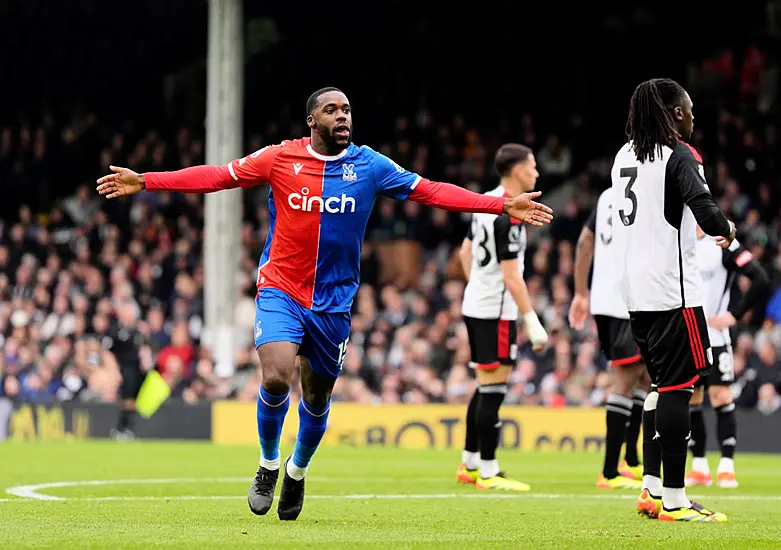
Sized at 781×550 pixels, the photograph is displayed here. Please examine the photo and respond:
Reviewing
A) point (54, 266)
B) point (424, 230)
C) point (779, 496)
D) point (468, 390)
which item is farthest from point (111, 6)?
point (779, 496)

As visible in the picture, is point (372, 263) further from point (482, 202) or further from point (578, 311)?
point (482, 202)

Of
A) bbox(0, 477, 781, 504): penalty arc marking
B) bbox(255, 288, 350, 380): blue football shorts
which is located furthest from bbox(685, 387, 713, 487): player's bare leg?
bbox(255, 288, 350, 380): blue football shorts

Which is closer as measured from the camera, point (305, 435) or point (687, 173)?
point (687, 173)

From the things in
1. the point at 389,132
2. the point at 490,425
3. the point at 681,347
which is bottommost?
the point at 490,425

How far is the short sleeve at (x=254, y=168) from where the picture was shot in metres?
7.96

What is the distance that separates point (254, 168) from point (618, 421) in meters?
4.31

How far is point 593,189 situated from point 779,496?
13441 mm

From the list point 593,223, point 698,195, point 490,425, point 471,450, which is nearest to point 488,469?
point 490,425

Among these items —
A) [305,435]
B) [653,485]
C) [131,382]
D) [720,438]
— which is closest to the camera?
[305,435]

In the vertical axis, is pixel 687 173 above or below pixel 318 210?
above

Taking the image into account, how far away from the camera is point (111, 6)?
29.8m

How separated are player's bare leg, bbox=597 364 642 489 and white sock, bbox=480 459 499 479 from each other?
843 mm

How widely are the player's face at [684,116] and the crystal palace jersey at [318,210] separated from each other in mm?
1530

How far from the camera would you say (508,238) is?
10969mm
